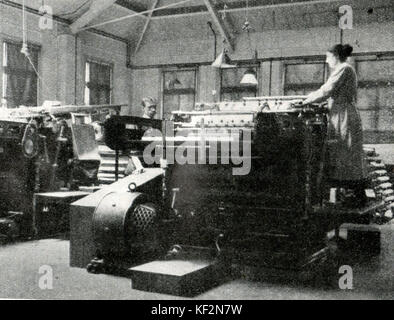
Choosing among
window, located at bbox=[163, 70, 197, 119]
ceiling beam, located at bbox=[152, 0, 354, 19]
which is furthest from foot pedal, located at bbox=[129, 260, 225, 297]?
window, located at bbox=[163, 70, 197, 119]

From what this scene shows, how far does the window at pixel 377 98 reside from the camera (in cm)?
1248

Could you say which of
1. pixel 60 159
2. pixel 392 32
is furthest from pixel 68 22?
pixel 392 32

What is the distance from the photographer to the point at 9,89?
11.5 metres

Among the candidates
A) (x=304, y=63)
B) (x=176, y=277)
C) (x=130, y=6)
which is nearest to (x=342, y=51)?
(x=176, y=277)

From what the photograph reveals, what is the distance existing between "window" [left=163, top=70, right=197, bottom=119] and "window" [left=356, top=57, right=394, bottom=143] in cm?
479

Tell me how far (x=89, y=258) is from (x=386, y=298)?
8.64 ft

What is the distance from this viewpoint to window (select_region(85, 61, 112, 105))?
14.0 metres

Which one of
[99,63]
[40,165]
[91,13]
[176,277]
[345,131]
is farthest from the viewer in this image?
[99,63]

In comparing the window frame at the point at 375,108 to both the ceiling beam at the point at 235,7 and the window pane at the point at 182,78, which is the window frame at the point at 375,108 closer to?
the ceiling beam at the point at 235,7

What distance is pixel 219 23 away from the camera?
13234mm

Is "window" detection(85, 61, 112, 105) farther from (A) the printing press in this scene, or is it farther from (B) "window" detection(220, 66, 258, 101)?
(A) the printing press

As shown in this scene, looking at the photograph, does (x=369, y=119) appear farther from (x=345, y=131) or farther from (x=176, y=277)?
(x=176, y=277)

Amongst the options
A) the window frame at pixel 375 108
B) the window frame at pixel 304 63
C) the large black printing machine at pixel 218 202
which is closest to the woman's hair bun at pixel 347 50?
the large black printing machine at pixel 218 202

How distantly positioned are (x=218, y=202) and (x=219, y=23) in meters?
9.25
